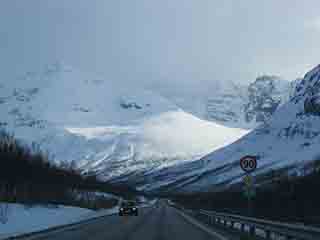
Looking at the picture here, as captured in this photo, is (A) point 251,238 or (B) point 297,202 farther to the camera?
(B) point 297,202

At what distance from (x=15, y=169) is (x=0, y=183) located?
520 cm

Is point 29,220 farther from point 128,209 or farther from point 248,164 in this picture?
point 128,209

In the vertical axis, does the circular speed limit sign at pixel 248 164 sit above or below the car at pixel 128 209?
above

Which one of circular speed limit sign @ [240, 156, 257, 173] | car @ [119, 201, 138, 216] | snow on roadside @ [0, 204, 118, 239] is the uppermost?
circular speed limit sign @ [240, 156, 257, 173]

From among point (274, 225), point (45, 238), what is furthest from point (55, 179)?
point (274, 225)

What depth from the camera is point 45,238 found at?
28.2 m

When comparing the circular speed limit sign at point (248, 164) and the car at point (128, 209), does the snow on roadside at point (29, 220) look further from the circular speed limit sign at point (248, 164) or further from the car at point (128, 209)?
the circular speed limit sign at point (248, 164)

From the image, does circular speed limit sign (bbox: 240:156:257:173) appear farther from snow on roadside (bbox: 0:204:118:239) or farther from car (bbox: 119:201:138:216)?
car (bbox: 119:201:138:216)

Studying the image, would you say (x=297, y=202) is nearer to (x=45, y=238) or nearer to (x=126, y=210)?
(x=45, y=238)

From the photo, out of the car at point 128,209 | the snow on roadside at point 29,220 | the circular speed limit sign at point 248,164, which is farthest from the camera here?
the car at point 128,209

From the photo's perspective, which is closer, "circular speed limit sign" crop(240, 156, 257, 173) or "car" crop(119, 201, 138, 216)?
"circular speed limit sign" crop(240, 156, 257, 173)

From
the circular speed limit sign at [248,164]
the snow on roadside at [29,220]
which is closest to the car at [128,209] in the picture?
the snow on roadside at [29,220]

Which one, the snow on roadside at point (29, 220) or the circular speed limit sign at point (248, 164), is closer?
the circular speed limit sign at point (248, 164)

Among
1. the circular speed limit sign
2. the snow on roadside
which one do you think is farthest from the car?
the circular speed limit sign
